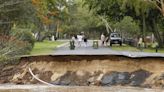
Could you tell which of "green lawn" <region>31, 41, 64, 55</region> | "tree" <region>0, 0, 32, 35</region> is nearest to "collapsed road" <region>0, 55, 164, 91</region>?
"green lawn" <region>31, 41, 64, 55</region>

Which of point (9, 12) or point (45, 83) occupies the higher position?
point (9, 12)

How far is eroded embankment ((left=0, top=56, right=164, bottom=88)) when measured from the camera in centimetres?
2592

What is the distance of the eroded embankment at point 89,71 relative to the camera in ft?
85.0

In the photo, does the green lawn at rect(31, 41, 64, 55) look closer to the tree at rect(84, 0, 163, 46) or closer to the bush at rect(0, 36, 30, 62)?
the bush at rect(0, 36, 30, 62)

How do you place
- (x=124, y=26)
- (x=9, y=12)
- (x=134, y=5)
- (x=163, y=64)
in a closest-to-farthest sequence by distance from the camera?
(x=163, y=64)
(x=9, y=12)
(x=134, y=5)
(x=124, y=26)

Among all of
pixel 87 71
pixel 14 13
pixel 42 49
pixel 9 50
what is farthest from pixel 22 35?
pixel 87 71

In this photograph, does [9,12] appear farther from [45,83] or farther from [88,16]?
[88,16]

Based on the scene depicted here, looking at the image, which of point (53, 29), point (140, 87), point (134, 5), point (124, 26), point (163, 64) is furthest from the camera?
point (53, 29)

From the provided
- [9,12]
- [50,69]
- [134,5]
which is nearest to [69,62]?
[50,69]

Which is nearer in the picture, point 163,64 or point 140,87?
point 140,87

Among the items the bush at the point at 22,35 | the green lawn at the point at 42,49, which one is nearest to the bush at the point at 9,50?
the green lawn at the point at 42,49

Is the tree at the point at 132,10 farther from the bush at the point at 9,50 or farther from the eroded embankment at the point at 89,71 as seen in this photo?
the eroded embankment at the point at 89,71

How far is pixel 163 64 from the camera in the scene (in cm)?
2630

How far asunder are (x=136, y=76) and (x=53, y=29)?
94375mm
